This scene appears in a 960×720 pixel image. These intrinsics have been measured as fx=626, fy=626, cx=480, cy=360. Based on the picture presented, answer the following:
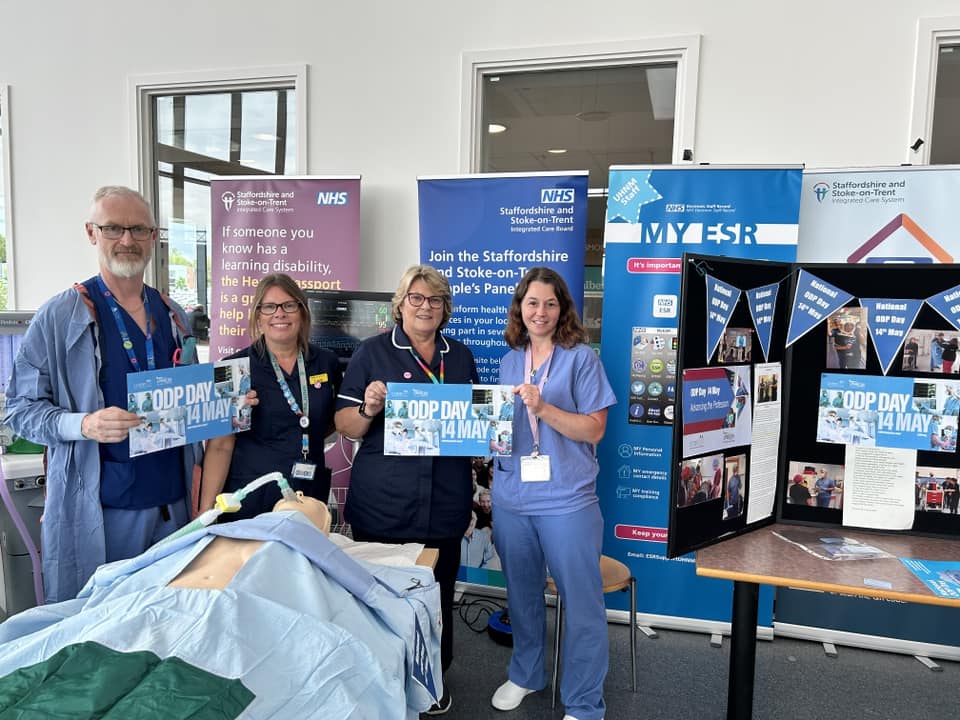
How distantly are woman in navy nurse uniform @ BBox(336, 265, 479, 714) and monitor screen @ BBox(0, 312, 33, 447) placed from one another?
4.84 ft

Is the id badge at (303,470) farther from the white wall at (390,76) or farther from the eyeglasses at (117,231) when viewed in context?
the white wall at (390,76)

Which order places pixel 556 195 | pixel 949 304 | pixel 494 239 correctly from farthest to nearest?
pixel 494 239 < pixel 556 195 < pixel 949 304

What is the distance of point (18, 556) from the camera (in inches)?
103

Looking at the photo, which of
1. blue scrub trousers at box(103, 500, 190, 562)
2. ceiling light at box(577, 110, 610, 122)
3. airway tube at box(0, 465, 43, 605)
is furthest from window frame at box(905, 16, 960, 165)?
airway tube at box(0, 465, 43, 605)

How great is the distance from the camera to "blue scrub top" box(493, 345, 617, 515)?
2.36 m

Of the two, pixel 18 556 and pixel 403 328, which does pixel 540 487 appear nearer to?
pixel 403 328

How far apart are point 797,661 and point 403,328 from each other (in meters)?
2.53

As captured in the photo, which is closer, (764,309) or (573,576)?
(764,309)

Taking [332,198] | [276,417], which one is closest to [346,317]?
[332,198]

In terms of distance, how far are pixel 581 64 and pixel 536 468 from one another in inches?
102

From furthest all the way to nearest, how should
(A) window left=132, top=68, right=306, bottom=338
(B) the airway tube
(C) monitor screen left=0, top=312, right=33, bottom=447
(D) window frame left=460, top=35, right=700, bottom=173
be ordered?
(A) window left=132, top=68, right=306, bottom=338 → (D) window frame left=460, top=35, right=700, bottom=173 → (C) monitor screen left=0, top=312, right=33, bottom=447 → (B) the airway tube

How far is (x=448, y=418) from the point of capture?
2301 mm

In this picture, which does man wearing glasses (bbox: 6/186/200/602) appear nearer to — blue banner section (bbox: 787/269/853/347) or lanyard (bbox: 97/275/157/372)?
lanyard (bbox: 97/275/157/372)

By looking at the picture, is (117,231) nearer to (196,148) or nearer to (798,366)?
(798,366)
